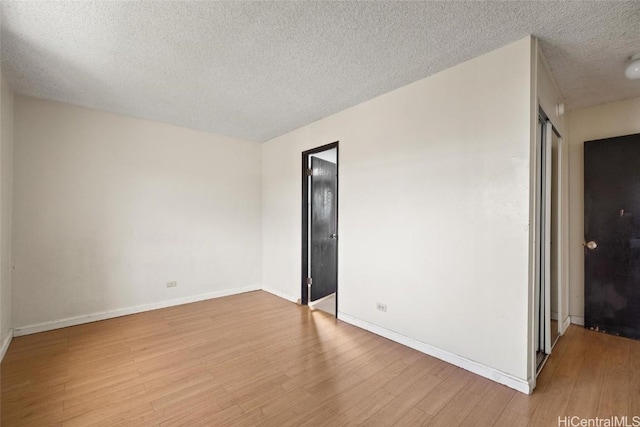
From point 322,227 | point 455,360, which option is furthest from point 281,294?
point 455,360

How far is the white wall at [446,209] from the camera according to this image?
6.65 ft

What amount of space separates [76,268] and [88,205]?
0.76 metres

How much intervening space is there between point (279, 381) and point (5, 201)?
10.3 feet

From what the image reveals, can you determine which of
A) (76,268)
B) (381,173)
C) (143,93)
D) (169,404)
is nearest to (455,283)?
(381,173)

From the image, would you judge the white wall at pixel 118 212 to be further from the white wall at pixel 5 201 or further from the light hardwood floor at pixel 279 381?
the light hardwood floor at pixel 279 381

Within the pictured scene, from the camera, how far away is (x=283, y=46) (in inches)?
82.4

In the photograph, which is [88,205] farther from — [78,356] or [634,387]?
[634,387]

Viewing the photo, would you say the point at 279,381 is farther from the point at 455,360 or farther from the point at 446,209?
the point at 446,209

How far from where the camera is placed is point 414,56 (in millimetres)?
2219

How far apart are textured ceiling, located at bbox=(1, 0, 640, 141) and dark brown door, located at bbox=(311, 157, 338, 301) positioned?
1347 mm

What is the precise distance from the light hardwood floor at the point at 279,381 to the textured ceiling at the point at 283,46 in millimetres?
2573

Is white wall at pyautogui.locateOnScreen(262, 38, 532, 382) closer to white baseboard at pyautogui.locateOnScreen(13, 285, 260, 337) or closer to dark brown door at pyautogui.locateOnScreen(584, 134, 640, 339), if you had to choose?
dark brown door at pyautogui.locateOnScreen(584, 134, 640, 339)

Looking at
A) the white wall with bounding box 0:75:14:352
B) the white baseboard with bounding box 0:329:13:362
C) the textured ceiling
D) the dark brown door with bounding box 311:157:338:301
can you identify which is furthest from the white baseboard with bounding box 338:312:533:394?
the white wall with bounding box 0:75:14:352

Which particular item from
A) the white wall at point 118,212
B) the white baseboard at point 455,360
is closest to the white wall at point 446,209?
the white baseboard at point 455,360
